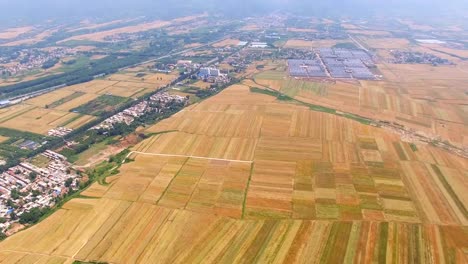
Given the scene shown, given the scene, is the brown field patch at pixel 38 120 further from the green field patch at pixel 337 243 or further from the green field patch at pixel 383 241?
the green field patch at pixel 383 241

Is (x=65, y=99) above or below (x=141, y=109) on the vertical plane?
above

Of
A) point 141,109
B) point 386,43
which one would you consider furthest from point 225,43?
point 141,109

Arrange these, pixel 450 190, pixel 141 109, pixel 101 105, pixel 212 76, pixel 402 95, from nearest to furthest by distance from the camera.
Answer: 1. pixel 450 190
2. pixel 141 109
3. pixel 101 105
4. pixel 402 95
5. pixel 212 76

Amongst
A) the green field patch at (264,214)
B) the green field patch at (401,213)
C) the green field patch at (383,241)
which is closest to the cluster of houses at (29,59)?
the green field patch at (264,214)

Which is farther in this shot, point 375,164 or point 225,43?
point 225,43

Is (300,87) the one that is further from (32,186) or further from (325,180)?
(32,186)

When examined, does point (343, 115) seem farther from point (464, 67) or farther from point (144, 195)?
point (464, 67)

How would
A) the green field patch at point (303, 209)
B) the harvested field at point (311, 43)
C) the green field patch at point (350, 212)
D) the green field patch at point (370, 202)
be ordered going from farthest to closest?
1. the harvested field at point (311, 43)
2. the green field patch at point (370, 202)
3. the green field patch at point (303, 209)
4. the green field patch at point (350, 212)
